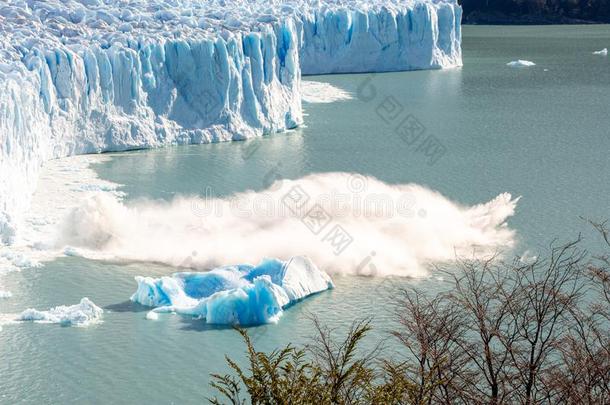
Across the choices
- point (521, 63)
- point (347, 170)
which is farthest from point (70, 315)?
point (521, 63)

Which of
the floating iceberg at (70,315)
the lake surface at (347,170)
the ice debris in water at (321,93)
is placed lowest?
the ice debris in water at (321,93)

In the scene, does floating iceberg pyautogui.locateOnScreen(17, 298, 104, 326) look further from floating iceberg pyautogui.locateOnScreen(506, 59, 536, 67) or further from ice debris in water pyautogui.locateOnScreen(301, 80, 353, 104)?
floating iceberg pyautogui.locateOnScreen(506, 59, 536, 67)

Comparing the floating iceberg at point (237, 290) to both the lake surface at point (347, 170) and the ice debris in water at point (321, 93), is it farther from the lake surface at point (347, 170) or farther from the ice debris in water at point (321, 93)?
the ice debris in water at point (321, 93)

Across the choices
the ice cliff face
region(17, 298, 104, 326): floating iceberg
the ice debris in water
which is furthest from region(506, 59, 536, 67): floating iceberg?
region(17, 298, 104, 326): floating iceberg

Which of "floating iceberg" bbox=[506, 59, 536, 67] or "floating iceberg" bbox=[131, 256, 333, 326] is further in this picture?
"floating iceberg" bbox=[506, 59, 536, 67]

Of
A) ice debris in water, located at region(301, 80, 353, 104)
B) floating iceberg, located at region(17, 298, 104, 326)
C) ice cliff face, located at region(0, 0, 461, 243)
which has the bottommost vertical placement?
ice debris in water, located at region(301, 80, 353, 104)

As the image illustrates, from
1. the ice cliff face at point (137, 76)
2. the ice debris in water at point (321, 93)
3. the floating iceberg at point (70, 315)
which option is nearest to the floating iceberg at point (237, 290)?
the floating iceberg at point (70, 315)

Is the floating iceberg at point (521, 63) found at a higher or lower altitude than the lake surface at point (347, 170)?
lower
